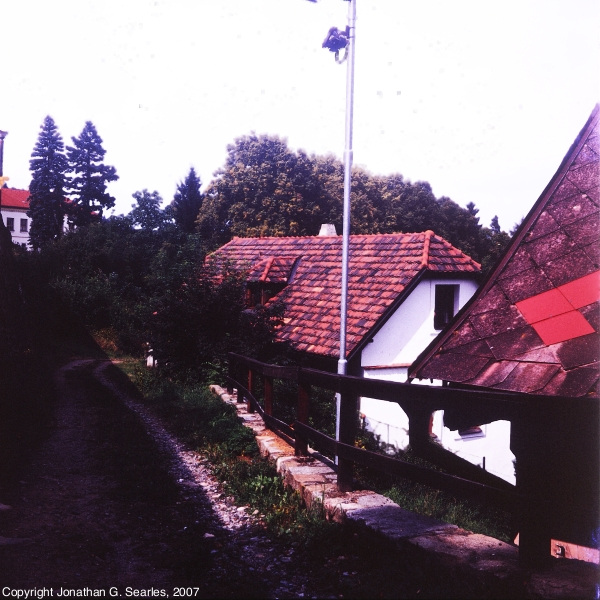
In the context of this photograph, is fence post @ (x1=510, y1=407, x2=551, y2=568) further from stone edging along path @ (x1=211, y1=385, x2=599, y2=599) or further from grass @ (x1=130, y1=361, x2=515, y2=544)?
grass @ (x1=130, y1=361, x2=515, y2=544)

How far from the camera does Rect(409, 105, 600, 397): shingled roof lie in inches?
116

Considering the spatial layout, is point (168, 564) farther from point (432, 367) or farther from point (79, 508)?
point (432, 367)

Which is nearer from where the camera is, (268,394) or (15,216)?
(268,394)

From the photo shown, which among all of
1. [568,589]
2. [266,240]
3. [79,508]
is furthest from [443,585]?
[266,240]

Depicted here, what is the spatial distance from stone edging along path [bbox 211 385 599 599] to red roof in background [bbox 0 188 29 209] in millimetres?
70591

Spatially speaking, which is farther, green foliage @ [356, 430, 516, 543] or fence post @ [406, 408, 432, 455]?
green foliage @ [356, 430, 516, 543]

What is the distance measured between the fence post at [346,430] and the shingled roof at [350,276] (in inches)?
373

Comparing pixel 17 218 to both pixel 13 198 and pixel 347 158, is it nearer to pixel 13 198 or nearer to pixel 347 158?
pixel 13 198

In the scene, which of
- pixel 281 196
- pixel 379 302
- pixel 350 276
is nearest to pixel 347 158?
pixel 379 302

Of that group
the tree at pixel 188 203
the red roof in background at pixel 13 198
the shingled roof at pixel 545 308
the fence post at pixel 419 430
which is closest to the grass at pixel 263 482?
the fence post at pixel 419 430

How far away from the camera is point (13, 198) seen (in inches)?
2739

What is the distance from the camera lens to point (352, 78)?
922cm

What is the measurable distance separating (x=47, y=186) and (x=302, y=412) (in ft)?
173

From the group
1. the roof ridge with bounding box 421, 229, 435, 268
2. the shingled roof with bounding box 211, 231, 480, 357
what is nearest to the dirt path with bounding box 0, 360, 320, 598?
the shingled roof with bounding box 211, 231, 480, 357
